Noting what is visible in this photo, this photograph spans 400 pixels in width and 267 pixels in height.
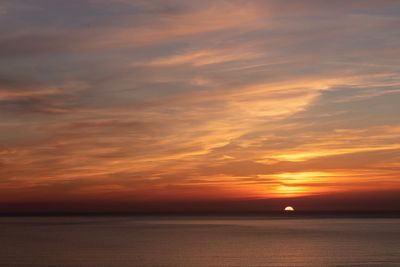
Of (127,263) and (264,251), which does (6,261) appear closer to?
(127,263)

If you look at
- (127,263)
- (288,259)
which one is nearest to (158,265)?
(127,263)

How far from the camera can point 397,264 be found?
50344 millimetres

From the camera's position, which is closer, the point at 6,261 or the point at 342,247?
the point at 6,261

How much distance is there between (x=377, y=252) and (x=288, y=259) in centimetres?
1189

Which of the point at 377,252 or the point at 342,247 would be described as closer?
the point at 377,252

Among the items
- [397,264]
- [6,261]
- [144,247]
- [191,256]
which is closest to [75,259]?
[6,261]

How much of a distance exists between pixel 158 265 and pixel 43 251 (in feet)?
63.7

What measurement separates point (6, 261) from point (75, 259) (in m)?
5.97

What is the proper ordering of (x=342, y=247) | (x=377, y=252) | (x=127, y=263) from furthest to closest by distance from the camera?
1. (x=342, y=247)
2. (x=377, y=252)
3. (x=127, y=263)

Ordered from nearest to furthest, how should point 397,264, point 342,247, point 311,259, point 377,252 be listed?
point 397,264 < point 311,259 < point 377,252 < point 342,247

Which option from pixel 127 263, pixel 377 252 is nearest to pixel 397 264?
pixel 377 252

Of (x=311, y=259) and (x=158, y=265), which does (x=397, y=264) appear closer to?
(x=311, y=259)

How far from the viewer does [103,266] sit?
166 feet

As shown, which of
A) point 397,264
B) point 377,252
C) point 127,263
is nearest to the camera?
point 397,264
